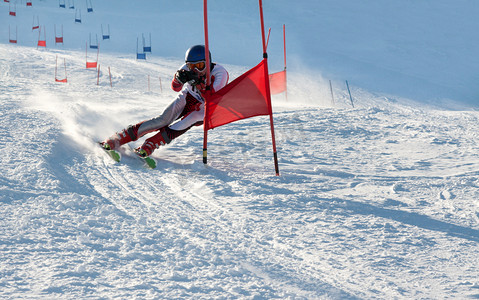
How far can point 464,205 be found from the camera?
3.80m

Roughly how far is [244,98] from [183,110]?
1.08m

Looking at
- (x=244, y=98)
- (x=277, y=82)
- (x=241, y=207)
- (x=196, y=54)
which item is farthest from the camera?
(x=277, y=82)

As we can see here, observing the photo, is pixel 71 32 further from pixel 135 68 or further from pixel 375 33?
pixel 375 33

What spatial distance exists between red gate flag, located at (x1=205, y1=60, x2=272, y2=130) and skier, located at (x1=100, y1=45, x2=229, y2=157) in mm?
400

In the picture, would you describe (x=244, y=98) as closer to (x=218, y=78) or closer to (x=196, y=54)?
(x=218, y=78)

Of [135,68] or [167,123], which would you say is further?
[135,68]

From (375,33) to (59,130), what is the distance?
33.6 m

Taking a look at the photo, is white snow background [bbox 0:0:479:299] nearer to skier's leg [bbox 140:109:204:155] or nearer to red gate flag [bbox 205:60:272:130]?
skier's leg [bbox 140:109:204:155]

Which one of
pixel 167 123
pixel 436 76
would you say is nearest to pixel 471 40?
pixel 436 76

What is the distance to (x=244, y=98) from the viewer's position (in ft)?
16.0

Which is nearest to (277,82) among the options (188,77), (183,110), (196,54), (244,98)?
(183,110)

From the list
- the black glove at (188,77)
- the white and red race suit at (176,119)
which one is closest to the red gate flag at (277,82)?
the white and red race suit at (176,119)

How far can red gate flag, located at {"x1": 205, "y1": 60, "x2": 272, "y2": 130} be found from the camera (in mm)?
4820

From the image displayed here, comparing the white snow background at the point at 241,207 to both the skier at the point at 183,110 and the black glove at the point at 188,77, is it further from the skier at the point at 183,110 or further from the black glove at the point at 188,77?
the black glove at the point at 188,77
